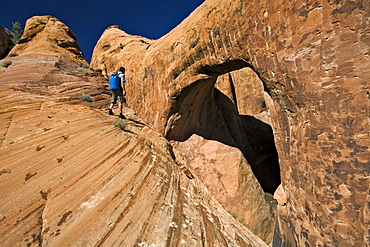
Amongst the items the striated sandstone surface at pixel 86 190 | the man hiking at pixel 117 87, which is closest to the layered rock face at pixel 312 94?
the striated sandstone surface at pixel 86 190

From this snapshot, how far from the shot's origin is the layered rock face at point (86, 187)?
78.4 inches

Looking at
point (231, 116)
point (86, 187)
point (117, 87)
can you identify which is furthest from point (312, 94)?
point (231, 116)

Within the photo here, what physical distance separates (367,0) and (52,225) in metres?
4.85

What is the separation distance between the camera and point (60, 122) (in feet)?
10.9

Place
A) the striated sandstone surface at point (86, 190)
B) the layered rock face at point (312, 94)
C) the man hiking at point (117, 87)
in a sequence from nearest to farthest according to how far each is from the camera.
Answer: the striated sandstone surface at point (86, 190), the layered rock face at point (312, 94), the man hiking at point (117, 87)

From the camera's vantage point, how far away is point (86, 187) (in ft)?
8.02

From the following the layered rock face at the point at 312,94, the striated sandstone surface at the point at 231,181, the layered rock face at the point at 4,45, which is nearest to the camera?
the layered rock face at the point at 312,94

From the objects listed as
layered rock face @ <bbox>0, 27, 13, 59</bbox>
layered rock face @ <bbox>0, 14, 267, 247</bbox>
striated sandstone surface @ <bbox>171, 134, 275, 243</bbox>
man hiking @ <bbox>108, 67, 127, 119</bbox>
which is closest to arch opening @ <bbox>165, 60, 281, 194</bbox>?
striated sandstone surface @ <bbox>171, 134, 275, 243</bbox>

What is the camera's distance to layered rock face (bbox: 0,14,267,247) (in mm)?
1992

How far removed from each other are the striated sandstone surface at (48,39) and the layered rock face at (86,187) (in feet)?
21.9

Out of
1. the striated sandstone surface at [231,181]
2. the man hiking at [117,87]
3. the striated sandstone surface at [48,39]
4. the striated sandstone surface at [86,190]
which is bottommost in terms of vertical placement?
the striated sandstone surface at [231,181]

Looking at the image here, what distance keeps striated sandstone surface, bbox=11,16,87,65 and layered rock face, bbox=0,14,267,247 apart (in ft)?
21.9

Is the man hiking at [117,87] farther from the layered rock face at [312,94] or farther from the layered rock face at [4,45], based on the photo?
the layered rock face at [4,45]

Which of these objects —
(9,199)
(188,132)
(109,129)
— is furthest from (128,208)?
(188,132)
